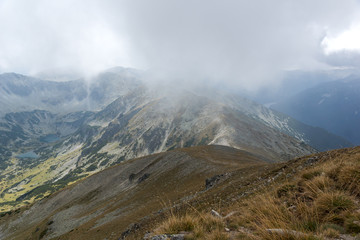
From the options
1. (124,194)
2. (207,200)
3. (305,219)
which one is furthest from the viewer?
(124,194)

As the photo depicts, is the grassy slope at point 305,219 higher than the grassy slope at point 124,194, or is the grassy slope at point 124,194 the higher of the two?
the grassy slope at point 305,219

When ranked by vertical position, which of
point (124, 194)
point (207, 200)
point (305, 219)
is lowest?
point (124, 194)

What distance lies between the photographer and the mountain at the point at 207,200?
5.25 metres

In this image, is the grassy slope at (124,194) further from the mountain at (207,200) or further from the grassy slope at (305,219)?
the grassy slope at (305,219)

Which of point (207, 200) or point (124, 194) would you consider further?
point (124, 194)

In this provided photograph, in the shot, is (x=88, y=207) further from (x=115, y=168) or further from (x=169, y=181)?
(x=169, y=181)

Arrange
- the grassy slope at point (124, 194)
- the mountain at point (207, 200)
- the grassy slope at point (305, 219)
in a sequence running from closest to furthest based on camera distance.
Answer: the grassy slope at point (305, 219)
the mountain at point (207, 200)
the grassy slope at point (124, 194)

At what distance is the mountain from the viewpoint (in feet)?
17.2

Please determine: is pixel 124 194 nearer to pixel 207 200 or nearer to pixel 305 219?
pixel 207 200

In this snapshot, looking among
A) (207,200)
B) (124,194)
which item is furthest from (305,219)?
(124,194)

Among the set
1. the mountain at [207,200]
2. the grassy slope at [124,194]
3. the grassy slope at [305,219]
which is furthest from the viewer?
the grassy slope at [124,194]

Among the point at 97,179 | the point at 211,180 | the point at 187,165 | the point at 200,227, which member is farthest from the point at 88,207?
the point at 200,227

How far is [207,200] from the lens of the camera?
65.3ft

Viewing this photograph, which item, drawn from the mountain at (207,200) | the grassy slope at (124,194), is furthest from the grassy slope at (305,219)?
the grassy slope at (124,194)
